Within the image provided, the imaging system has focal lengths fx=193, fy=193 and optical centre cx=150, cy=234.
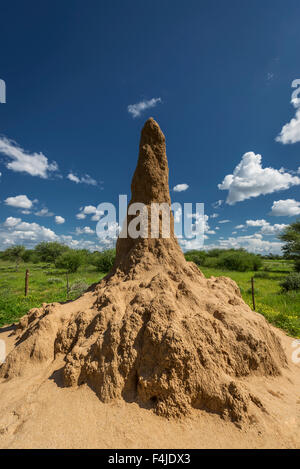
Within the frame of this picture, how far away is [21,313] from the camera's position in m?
8.91

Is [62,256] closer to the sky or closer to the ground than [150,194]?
closer to the ground

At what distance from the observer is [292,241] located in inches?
1019

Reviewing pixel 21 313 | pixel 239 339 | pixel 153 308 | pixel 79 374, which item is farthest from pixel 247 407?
pixel 21 313

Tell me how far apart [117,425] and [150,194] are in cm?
→ 461

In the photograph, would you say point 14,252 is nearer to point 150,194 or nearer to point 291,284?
point 150,194

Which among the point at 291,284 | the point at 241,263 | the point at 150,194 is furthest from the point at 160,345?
the point at 241,263

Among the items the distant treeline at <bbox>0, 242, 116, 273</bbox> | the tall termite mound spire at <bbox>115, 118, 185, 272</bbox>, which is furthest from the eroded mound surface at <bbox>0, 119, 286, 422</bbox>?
the distant treeline at <bbox>0, 242, 116, 273</bbox>

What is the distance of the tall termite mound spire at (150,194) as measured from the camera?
5039mm

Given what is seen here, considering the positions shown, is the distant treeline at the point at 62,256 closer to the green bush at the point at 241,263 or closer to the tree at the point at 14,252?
the tree at the point at 14,252

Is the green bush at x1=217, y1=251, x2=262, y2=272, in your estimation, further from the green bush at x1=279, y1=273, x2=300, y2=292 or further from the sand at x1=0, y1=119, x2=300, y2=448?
the sand at x1=0, y1=119, x2=300, y2=448

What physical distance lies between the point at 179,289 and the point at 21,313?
8.47 meters

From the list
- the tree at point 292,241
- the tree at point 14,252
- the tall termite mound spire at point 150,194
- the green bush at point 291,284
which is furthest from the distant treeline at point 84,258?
the tall termite mound spire at point 150,194

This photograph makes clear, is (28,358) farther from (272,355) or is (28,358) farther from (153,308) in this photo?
(272,355)

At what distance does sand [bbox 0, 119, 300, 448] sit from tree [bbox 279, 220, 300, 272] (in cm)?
2399
